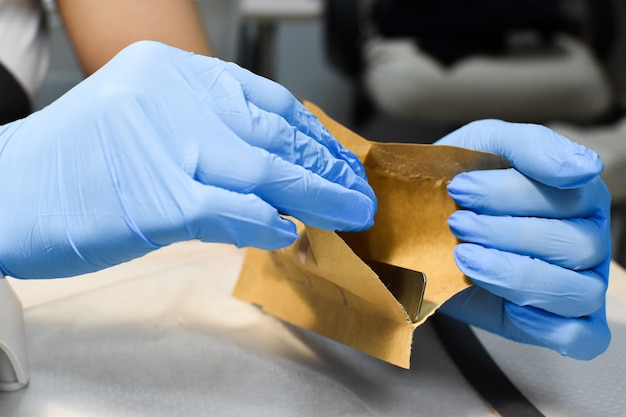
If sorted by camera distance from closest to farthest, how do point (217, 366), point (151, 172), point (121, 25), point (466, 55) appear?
1. point (151, 172)
2. point (217, 366)
3. point (121, 25)
4. point (466, 55)

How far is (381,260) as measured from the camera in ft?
2.31

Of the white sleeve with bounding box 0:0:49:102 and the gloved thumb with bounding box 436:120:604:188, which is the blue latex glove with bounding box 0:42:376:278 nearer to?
the gloved thumb with bounding box 436:120:604:188

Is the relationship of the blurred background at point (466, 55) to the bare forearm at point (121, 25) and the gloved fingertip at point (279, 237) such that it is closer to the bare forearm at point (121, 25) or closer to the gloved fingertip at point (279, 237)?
the bare forearm at point (121, 25)

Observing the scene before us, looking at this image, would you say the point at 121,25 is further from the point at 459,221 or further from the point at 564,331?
the point at 564,331

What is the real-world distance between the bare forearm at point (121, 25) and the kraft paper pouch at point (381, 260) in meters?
0.29

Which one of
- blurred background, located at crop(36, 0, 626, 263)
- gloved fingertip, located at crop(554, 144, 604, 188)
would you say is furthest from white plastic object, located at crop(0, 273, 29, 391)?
blurred background, located at crop(36, 0, 626, 263)

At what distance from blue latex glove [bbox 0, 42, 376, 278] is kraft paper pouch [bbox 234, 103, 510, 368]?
0.07 metres

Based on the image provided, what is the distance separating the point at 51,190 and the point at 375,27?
162 cm

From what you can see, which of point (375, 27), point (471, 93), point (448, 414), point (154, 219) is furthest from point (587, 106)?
point (154, 219)

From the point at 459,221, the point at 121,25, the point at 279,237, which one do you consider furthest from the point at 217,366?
the point at 121,25

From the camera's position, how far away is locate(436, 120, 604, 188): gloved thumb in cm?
59

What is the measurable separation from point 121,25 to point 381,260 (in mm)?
477

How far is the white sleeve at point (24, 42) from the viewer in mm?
900

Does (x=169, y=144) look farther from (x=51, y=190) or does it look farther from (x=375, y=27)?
(x=375, y=27)
